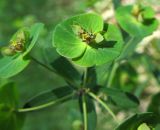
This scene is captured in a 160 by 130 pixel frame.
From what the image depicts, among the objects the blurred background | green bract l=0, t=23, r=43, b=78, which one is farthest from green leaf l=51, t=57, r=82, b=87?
green bract l=0, t=23, r=43, b=78

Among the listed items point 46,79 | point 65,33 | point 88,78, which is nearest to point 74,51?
point 65,33

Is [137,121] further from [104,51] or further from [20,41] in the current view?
[20,41]

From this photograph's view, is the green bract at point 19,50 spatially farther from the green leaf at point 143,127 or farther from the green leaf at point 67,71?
the green leaf at point 143,127

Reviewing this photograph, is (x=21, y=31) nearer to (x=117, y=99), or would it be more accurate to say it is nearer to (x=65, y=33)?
(x=65, y=33)

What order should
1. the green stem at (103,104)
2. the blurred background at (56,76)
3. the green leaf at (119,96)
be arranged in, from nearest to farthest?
the green stem at (103,104) → the green leaf at (119,96) → the blurred background at (56,76)

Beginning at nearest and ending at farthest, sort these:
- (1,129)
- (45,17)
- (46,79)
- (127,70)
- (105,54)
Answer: (105,54) < (1,129) < (127,70) < (46,79) < (45,17)

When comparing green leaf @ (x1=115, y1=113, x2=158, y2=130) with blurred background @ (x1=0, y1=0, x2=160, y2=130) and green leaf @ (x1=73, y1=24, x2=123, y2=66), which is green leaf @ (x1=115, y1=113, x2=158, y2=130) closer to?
green leaf @ (x1=73, y1=24, x2=123, y2=66)

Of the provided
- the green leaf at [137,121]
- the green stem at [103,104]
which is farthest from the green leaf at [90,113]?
the green leaf at [137,121]
